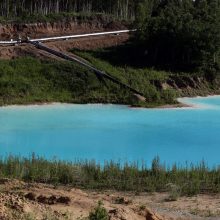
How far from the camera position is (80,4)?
64.0 meters

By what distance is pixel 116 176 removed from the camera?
14.1 meters

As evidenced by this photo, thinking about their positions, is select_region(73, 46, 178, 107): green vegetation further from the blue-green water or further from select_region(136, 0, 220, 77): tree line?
the blue-green water

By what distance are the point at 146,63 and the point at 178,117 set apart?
53.3ft

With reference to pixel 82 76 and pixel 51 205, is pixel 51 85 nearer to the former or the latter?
pixel 82 76

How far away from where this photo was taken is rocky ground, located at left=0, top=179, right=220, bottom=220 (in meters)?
7.98

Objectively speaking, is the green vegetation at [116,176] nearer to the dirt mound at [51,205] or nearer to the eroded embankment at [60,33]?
the dirt mound at [51,205]

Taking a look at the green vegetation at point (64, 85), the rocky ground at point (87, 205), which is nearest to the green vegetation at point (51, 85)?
the green vegetation at point (64, 85)

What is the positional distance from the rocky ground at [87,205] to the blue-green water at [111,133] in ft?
25.4

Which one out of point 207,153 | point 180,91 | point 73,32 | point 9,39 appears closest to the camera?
point 207,153

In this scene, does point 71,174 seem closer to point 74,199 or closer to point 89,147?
point 74,199

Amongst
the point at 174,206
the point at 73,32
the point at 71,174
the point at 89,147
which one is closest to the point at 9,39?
the point at 73,32

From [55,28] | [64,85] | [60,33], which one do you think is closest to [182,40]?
[64,85]

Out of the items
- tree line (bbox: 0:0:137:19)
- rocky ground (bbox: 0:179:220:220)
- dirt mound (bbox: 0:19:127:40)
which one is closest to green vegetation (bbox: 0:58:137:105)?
dirt mound (bbox: 0:19:127:40)

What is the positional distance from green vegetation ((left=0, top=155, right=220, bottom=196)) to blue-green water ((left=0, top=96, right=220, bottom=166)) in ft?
17.1
